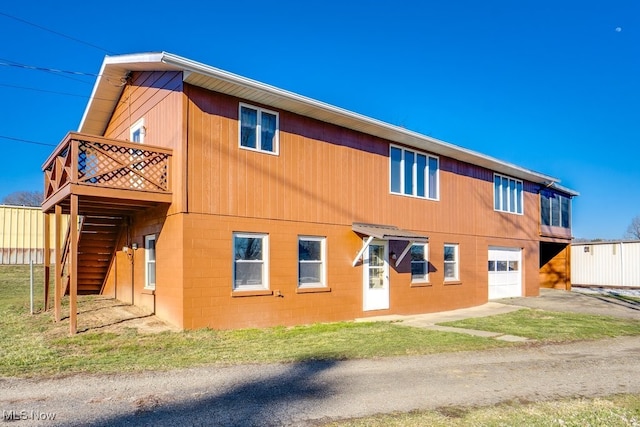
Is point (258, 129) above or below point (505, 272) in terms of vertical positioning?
above

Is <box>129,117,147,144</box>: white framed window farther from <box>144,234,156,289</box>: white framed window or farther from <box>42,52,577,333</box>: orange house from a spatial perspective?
<box>144,234,156,289</box>: white framed window

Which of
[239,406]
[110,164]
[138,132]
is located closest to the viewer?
[239,406]

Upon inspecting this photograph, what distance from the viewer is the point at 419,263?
15.4m

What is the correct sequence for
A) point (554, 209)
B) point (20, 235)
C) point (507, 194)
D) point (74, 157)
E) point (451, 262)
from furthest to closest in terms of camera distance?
point (20, 235) < point (554, 209) < point (507, 194) < point (451, 262) < point (74, 157)

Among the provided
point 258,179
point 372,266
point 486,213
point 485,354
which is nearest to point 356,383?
point 485,354

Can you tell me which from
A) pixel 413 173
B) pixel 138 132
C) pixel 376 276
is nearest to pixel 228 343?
pixel 376 276

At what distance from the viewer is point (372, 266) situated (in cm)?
1386

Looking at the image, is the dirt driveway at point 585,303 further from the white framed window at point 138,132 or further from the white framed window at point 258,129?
the white framed window at point 138,132

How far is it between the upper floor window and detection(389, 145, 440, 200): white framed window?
8334mm

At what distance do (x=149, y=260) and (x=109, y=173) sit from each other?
3.08 meters

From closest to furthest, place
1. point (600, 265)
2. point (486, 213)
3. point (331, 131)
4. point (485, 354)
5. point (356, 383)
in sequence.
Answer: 1. point (356, 383)
2. point (485, 354)
3. point (331, 131)
4. point (486, 213)
5. point (600, 265)

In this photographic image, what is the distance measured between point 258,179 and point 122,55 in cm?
443

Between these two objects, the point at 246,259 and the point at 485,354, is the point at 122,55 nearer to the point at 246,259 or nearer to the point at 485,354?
the point at 246,259

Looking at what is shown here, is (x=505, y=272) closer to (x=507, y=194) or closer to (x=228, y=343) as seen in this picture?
(x=507, y=194)
